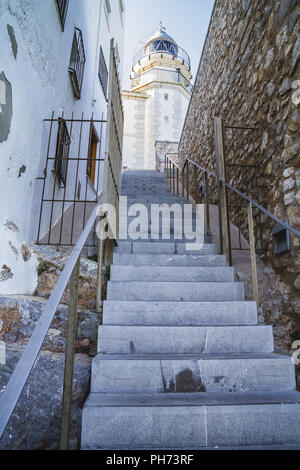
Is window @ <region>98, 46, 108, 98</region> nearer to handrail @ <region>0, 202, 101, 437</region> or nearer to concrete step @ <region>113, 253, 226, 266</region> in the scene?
concrete step @ <region>113, 253, 226, 266</region>

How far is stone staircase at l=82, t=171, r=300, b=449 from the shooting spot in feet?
4.76

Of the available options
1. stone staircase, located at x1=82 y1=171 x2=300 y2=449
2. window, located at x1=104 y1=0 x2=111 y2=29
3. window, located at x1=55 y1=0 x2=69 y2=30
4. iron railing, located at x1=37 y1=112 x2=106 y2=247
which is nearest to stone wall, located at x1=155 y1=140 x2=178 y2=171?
window, located at x1=104 y1=0 x2=111 y2=29

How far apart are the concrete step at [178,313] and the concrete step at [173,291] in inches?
8.9

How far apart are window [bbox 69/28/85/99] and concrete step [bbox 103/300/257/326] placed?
12.4 ft

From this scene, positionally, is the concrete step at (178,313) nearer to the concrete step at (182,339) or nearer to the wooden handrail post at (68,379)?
the concrete step at (182,339)

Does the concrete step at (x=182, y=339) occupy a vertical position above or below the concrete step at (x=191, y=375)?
above

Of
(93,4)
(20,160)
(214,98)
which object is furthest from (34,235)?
(93,4)

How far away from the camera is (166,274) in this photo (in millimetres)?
2771

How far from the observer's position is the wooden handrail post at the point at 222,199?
3121mm

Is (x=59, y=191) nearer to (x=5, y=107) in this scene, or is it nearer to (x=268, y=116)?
(x=5, y=107)

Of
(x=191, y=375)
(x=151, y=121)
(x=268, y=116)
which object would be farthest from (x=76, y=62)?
(x=151, y=121)

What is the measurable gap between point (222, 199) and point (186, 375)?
1959mm

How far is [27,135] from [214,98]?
359 cm

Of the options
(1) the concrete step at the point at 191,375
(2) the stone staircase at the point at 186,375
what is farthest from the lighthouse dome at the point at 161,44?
(1) the concrete step at the point at 191,375
